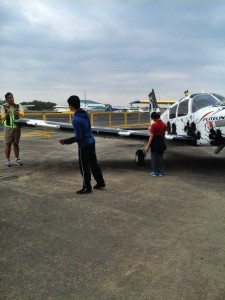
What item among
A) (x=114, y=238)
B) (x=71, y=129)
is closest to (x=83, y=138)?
(x=114, y=238)

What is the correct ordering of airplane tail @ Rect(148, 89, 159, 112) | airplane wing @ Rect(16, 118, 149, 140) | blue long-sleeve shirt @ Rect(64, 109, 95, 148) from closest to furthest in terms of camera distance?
1. blue long-sleeve shirt @ Rect(64, 109, 95, 148)
2. airplane wing @ Rect(16, 118, 149, 140)
3. airplane tail @ Rect(148, 89, 159, 112)

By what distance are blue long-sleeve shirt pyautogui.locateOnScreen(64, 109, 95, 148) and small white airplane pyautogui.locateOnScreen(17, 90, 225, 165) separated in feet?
8.09

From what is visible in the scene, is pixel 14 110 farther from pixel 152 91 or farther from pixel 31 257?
pixel 152 91

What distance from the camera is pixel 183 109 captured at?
895cm

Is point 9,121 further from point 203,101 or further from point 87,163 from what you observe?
point 203,101

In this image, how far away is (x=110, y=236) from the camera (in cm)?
369

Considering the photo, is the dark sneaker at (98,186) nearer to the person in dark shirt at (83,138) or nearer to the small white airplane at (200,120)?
the person in dark shirt at (83,138)

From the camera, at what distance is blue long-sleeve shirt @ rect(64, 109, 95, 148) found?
18.4 ft

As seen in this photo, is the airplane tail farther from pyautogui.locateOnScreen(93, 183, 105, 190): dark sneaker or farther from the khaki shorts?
pyautogui.locateOnScreen(93, 183, 105, 190): dark sneaker

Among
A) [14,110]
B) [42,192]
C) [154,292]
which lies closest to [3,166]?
[14,110]

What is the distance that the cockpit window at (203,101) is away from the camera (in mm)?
8188

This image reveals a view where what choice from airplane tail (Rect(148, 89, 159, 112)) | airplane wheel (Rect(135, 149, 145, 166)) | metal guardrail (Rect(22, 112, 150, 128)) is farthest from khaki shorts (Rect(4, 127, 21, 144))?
airplane tail (Rect(148, 89, 159, 112))

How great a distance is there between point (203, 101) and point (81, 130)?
4.11 metres

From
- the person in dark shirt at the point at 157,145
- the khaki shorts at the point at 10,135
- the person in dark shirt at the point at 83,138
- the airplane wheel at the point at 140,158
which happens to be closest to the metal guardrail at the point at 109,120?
the khaki shorts at the point at 10,135
